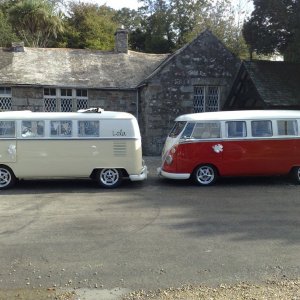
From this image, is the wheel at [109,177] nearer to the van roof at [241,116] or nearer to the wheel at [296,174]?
the van roof at [241,116]

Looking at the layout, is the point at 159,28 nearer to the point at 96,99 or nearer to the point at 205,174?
the point at 96,99

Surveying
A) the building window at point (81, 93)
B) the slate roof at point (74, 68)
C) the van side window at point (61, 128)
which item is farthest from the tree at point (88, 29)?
the van side window at point (61, 128)

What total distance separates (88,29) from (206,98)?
22091 millimetres

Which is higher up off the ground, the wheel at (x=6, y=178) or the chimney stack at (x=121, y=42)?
the chimney stack at (x=121, y=42)

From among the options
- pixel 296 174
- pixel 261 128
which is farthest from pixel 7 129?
pixel 296 174

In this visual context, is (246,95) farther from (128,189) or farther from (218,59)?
(128,189)

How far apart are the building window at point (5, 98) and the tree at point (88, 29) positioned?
62.2 feet

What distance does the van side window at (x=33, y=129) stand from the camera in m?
11.5

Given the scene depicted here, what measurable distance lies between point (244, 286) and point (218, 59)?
55.2ft

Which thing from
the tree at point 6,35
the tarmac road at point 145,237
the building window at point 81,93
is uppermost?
the tree at point 6,35

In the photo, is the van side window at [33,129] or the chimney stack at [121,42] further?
the chimney stack at [121,42]

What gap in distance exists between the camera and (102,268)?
222 inches

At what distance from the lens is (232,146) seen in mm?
12141

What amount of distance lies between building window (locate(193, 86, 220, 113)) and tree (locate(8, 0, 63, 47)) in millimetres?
18616
